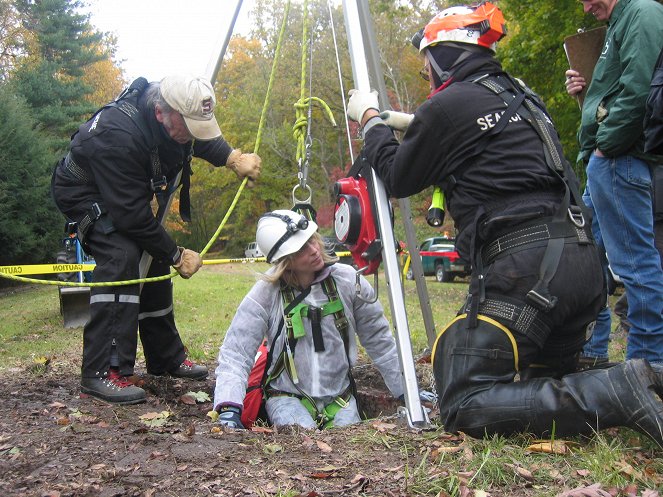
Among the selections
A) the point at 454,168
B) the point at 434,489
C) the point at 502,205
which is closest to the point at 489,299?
the point at 502,205

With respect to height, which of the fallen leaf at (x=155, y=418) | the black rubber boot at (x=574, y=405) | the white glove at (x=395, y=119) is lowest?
the fallen leaf at (x=155, y=418)

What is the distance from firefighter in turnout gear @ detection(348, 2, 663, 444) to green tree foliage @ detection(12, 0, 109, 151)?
28324 millimetres

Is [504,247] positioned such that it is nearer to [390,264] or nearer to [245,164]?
[390,264]

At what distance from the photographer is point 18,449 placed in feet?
10.6

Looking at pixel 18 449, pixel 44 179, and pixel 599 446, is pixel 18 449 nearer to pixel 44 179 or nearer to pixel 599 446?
pixel 599 446

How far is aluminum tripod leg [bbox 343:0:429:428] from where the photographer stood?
3.57 m

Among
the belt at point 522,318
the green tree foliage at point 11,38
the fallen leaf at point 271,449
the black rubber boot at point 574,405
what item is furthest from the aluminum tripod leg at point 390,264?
the green tree foliage at point 11,38

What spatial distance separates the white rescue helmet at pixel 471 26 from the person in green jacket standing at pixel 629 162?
914 millimetres

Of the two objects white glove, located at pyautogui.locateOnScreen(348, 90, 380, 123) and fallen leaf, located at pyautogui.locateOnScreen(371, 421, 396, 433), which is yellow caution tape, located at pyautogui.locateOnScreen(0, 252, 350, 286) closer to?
white glove, located at pyautogui.locateOnScreen(348, 90, 380, 123)

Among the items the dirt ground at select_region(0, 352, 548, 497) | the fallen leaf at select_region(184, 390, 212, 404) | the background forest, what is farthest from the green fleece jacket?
the background forest

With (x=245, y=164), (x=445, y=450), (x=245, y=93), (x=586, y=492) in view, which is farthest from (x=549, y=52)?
(x=245, y=93)

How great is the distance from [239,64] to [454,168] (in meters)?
39.8

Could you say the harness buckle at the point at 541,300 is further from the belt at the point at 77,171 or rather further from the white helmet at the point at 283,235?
the belt at the point at 77,171

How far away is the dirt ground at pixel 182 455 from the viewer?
8.85 feet
